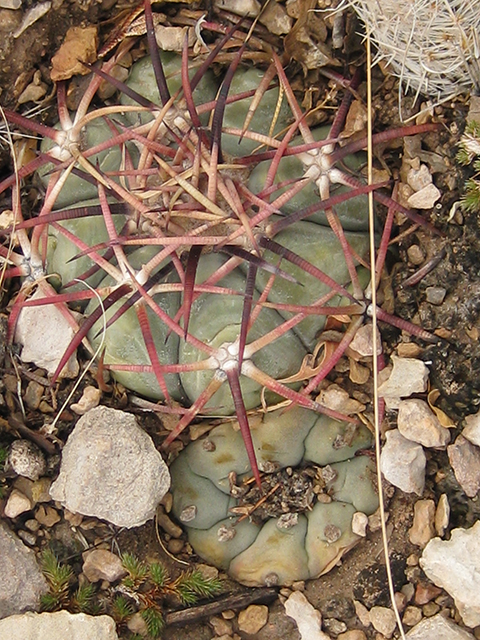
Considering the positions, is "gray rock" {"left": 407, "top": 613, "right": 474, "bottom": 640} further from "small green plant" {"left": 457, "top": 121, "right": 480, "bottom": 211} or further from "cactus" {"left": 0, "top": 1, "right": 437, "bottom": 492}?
"small green plant" {"left": 457, "top": 121, "right": 480, "bottom": 211}

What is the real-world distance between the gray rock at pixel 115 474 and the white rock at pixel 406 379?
61 cm

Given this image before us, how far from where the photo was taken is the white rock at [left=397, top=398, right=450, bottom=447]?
191cm

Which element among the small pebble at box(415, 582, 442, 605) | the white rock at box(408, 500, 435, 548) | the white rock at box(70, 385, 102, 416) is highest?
the white rock at box(70, 385, 102, 416)

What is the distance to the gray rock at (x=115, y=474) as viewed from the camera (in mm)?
1956

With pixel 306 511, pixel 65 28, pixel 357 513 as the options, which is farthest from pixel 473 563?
pixel 65 28

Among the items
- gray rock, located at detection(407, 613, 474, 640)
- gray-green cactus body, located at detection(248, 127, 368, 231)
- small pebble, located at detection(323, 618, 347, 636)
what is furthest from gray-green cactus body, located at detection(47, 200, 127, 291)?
gray rock, located at detection(407, 613, 474, 640)

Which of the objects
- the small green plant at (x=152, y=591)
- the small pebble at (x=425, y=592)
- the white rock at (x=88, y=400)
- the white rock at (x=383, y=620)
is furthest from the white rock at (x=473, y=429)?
the white rock at (x=88, y=400)

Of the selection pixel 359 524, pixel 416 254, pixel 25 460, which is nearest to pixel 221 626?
pixel 359 524

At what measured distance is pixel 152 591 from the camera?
6.53 ft

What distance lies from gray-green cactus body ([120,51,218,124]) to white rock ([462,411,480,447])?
1037 millimetres

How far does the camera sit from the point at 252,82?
6.55 ft

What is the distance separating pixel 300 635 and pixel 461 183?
121cm

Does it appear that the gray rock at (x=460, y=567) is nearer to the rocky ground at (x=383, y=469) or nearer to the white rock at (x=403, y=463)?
the rocky ground at (x=383, y=469)

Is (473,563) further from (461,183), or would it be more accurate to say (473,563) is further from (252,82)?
(252,82)
